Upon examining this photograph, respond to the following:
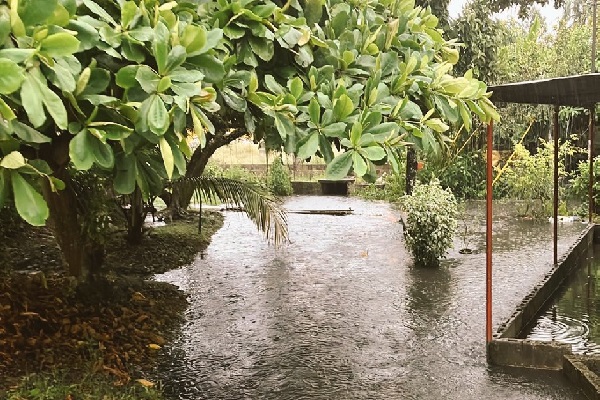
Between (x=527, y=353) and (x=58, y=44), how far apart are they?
14.0ft

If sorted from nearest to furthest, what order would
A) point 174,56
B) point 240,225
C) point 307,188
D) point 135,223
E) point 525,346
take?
point 174,56, point 525,346, point 135,223, point 240,225, point 307,188

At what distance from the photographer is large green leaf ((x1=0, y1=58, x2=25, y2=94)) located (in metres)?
1.42

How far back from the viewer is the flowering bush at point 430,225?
848cm

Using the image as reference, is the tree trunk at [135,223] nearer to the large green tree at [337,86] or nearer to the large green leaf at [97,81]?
the large green tree at [337,86]

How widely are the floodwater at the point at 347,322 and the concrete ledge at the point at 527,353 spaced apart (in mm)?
106

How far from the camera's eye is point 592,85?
525 cm

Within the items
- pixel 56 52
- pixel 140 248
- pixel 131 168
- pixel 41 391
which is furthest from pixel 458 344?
pixel 140 248

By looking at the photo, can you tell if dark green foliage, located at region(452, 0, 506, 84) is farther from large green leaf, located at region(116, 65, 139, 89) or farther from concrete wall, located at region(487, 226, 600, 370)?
large green leaf, located at region(116, 65, 139, 89)

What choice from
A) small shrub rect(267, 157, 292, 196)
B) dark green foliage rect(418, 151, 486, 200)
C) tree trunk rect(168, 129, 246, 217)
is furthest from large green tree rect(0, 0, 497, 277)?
small shrub rect(267, 157, 292, 196)

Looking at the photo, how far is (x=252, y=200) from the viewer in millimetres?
6750

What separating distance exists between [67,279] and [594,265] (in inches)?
271

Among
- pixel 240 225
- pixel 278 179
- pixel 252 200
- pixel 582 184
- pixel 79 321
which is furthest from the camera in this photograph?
pixel 278 179

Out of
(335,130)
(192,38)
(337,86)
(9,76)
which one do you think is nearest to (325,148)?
(335,130)

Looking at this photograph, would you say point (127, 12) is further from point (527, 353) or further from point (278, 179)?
point (278, 179)
